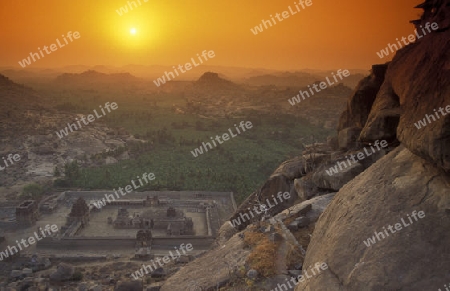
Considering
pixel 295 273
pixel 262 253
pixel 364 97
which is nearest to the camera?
pixel 295 273

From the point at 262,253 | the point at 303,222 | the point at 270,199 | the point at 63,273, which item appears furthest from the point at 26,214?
the point at 303,222

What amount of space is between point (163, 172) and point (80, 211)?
14396mm

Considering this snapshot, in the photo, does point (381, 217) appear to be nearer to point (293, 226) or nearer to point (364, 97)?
point (293, 226)

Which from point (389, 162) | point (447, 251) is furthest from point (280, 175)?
point (447, 251)

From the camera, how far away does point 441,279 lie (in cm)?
579

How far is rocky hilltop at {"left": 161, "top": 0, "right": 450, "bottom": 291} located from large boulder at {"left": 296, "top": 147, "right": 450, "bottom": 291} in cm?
2

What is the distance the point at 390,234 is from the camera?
682 cm

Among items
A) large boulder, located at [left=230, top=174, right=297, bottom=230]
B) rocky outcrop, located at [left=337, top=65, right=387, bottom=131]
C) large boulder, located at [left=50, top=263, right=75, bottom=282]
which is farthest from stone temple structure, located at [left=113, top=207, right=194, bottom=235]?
rocky outcrop, located at [left=337, top=65, right=387, bottom=131]

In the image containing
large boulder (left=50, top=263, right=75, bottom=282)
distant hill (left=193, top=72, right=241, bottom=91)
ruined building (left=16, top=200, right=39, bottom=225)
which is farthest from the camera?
distant hill (left=193, top=72, right=241, bottom=91)

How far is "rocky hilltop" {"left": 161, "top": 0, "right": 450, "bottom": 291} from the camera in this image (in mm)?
6371

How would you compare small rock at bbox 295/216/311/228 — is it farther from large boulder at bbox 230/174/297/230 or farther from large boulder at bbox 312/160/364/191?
large boulder at bbox 230/174/297/230

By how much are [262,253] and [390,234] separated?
4497 millimetres

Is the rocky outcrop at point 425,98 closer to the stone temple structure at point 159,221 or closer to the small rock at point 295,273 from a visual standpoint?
the small rock at point 295,273

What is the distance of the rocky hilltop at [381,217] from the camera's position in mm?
6371
